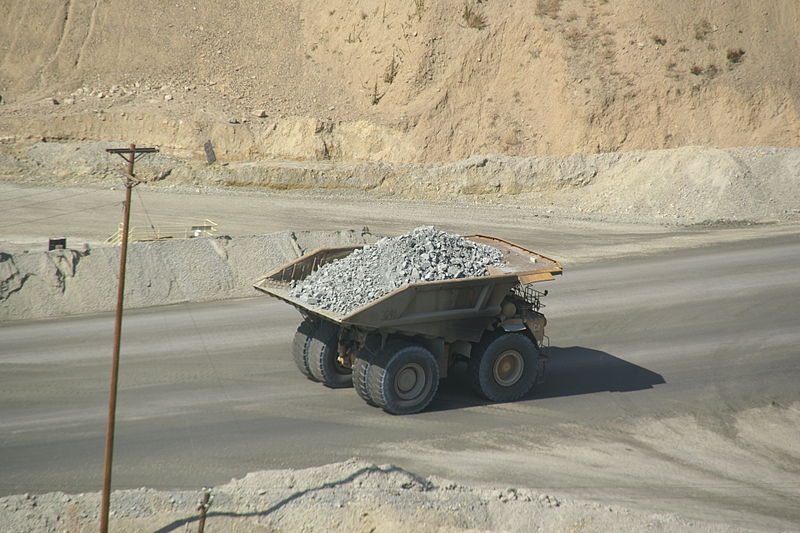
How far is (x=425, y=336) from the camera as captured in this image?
40.7 ft

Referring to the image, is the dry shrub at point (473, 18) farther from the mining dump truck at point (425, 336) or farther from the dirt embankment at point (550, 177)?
the mining dump truck at point (425, 336)

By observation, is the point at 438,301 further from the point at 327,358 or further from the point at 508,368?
the point at 327,358

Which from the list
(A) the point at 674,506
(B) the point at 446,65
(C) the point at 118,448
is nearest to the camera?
(A) the point at 674,506

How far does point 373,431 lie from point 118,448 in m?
3.66

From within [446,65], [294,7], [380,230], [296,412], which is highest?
[294,7]

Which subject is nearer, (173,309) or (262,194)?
(173,309)

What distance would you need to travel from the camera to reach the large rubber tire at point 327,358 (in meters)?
13.3

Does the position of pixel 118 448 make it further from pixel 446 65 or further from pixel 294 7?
pixel 294 7

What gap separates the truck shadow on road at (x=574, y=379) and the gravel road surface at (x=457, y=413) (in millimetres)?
48

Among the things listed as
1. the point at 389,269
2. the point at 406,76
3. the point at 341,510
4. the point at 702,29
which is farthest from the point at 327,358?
the point at 702,29

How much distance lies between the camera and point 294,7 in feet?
138

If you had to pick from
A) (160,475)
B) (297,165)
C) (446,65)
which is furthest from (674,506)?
(446,65)

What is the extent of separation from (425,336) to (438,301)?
26.0 inches

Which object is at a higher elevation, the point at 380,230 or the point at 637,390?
the point at 380,230
